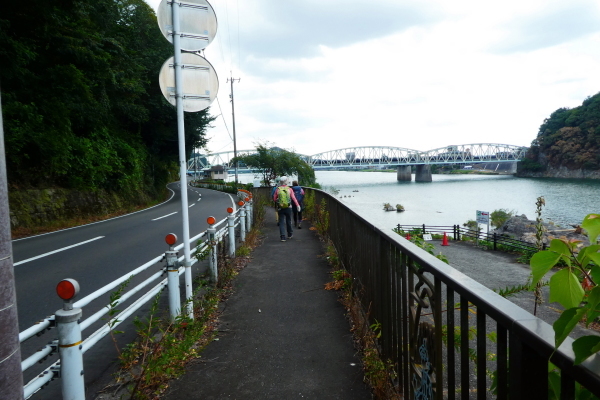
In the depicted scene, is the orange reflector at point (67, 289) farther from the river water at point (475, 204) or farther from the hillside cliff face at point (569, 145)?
the hillside cliff face at point (569, 145)

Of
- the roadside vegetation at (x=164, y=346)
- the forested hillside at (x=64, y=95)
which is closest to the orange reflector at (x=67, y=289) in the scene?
the roadside vegetation at (x=164, y=346)

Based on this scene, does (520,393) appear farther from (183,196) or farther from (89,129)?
(89,129)

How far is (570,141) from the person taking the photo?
8431cm

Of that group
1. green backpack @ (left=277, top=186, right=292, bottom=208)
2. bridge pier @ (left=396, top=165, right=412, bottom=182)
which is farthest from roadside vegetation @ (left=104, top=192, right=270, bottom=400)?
bridge pier @ (left=396, top=165, right=412, bottom=182)

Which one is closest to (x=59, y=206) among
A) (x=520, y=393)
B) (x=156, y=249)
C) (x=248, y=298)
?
(x=156, y=249)

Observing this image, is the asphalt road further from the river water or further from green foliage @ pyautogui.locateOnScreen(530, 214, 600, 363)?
the river water

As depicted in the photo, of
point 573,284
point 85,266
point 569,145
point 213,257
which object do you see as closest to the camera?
point 573,284

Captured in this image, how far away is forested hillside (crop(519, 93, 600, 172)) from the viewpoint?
80.2 m

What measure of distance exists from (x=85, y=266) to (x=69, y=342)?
5727mm

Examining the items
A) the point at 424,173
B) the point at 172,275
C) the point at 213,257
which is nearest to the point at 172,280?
the point at 172,275

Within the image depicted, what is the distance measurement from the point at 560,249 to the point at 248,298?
466 centimetres

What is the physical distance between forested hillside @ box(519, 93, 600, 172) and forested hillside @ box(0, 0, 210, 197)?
88.7 metres

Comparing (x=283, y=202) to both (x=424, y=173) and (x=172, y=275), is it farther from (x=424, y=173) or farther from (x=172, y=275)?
(x=424, y=173)

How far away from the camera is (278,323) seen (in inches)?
173
